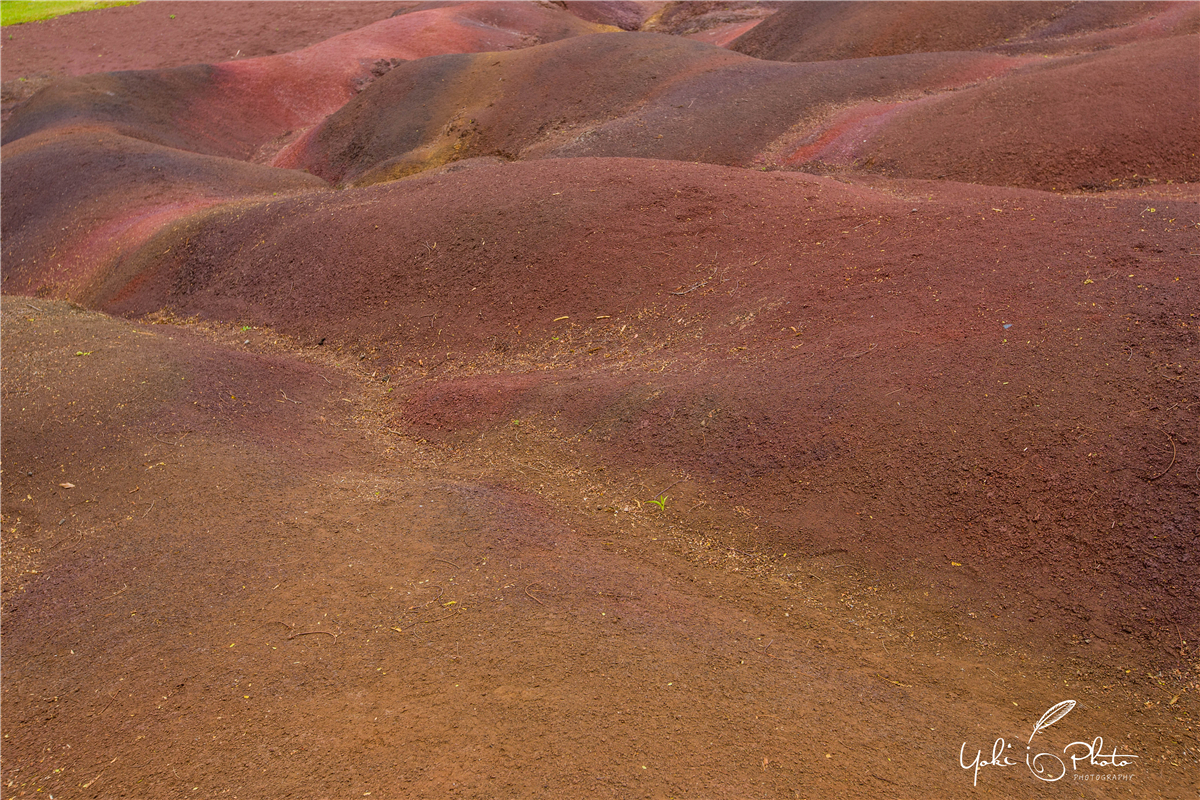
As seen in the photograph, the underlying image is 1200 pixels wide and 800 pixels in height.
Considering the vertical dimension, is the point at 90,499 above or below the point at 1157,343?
below

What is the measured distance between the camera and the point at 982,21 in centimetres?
2286

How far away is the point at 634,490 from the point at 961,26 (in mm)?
21136

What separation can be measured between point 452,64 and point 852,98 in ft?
37.9

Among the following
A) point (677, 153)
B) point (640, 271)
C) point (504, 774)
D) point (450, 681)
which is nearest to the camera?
point (504, 774)

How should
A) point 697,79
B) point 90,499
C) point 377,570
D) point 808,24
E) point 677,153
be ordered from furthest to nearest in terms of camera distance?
1. point 808,24
2. point 697,79
3. point 677,153
4. point 90,499
5. point 377,570

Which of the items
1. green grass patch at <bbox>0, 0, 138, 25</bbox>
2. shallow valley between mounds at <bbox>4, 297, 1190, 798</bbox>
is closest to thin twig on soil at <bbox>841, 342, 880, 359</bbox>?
shallow valley between mounds at <bbox>4, 297, 1190, 798</bbox>

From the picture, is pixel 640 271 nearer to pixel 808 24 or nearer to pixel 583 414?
pixel 583 414

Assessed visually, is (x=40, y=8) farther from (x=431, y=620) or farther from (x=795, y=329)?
(x=431, y=620)

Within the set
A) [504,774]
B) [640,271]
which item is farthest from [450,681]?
[640,271]

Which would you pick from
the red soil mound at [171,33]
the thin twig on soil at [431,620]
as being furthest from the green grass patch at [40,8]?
the thin twig on soil at [431,620]

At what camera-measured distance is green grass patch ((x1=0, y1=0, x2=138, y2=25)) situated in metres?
40.8

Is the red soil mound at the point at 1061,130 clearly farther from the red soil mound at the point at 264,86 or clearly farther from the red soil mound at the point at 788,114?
the red soil mound at the point at 264,86
